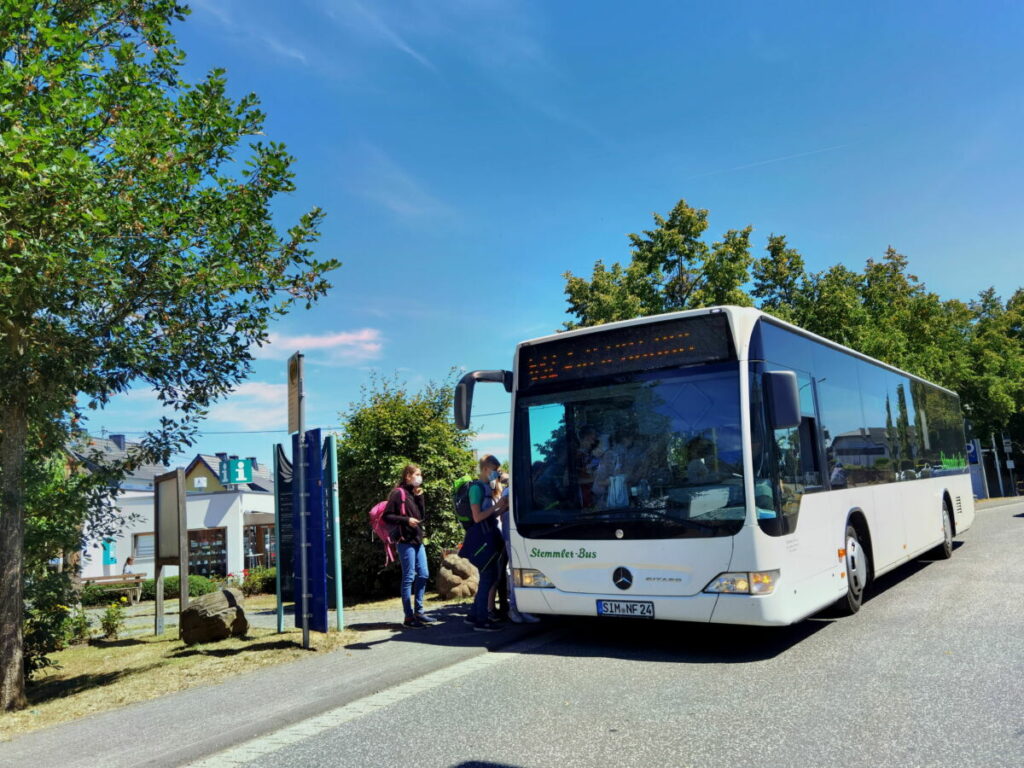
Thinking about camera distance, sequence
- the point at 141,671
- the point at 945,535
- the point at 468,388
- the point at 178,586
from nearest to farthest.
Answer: the point at 468,388, the point at 141,671, the point at 945,535, the point at 178,586

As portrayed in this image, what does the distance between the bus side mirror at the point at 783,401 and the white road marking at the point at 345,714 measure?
3.23 meters

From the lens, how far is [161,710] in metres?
5.89

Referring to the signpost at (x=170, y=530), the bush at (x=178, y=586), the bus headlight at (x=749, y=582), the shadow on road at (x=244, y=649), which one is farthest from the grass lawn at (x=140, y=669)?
the bush at (x=178, y=586)

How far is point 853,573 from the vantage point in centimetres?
806

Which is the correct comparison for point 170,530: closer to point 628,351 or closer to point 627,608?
point 627,608

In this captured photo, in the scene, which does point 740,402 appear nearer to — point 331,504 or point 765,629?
point 765,629

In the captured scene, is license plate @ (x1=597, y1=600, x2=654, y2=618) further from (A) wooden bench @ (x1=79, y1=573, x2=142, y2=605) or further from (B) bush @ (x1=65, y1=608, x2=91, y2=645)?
(A) wooden bench @ (x1=79, y1=573, x2=142, y2=605)

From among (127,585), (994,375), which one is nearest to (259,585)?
(127,585)

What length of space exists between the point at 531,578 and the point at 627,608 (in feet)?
3.35

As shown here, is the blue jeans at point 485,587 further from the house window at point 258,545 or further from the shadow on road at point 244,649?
the house window at point 258,545

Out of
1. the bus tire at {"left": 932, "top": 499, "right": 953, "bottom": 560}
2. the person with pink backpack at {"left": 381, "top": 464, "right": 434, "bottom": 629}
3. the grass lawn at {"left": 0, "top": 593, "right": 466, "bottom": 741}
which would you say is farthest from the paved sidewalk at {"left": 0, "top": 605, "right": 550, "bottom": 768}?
the bus tire at {"left": 932, "top": 499, "right": 953, "bottom": 560}

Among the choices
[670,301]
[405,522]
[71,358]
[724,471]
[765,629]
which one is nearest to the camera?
[724,471]

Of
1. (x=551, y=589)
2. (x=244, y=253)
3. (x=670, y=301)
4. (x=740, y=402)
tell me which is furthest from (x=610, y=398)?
(x=670, y=301)

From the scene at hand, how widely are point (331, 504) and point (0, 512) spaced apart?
312 cm
